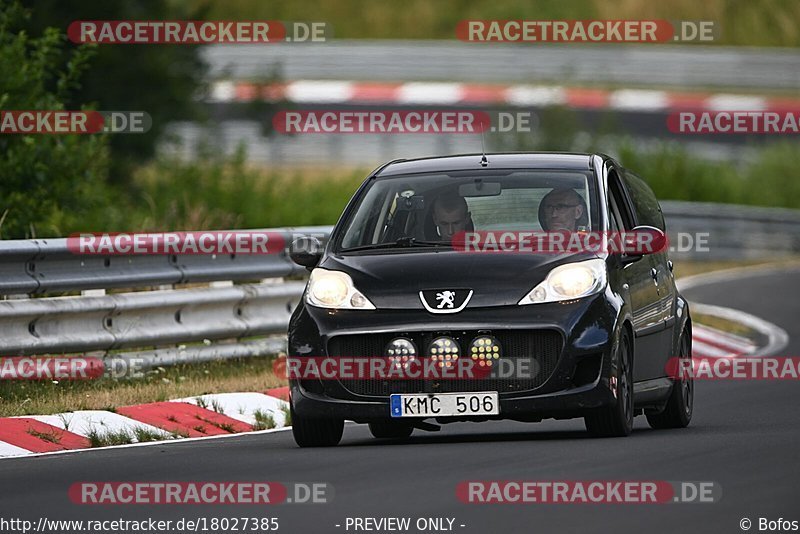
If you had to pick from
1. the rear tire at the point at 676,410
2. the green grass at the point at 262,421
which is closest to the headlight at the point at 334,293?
the green grass at the point at 262,421

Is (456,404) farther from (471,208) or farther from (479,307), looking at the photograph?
(471,208)

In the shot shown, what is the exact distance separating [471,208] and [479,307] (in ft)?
3.87

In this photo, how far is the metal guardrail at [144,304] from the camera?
13.8 meters

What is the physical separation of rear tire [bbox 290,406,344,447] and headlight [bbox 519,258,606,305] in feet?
4.45

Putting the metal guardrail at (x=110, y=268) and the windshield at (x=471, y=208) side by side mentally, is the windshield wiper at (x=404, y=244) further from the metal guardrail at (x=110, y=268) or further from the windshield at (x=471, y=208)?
the metal guardrail at (x=110, y=268)

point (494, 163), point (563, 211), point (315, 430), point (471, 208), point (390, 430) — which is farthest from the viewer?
point (390, 430)

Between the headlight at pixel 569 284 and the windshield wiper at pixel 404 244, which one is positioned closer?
the headlight at pixel 569 284

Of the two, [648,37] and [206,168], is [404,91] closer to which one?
[648,37]

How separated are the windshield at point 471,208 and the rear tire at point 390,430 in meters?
1.15

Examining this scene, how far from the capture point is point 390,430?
1259cm

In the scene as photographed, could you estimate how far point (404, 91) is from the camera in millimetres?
52156

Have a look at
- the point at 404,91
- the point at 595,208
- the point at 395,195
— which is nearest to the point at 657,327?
the point at 595,208

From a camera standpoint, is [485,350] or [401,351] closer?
[485,350]

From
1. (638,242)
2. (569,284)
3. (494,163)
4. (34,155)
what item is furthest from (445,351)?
(34,155)
